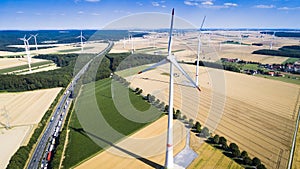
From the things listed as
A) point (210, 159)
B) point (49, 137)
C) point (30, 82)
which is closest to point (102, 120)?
point (49, 137)

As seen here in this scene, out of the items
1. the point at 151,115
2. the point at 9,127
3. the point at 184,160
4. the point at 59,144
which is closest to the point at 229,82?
the point at 151,115

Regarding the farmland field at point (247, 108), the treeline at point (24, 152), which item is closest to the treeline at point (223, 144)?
the farmland field at point (247, 108)

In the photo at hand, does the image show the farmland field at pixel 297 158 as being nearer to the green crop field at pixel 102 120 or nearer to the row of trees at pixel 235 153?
the row of trees at pixel 235 153

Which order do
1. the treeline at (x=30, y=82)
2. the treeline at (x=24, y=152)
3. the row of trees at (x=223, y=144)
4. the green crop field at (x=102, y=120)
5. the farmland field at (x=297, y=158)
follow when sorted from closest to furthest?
the row of trees at (x=223, y=144)
the farmland field at (x=297, y=158)
the treeline at (x=24, y=152)
the green crop field at (x=102, y=120)
the treeline at (x=30, y=82)

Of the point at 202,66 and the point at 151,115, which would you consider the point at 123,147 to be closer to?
the point at 151,115

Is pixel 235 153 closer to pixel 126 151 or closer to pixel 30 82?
pixel 126 151

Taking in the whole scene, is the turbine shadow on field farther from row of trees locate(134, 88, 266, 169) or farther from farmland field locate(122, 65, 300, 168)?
farmland field locate(122, 65, 300, 168)
